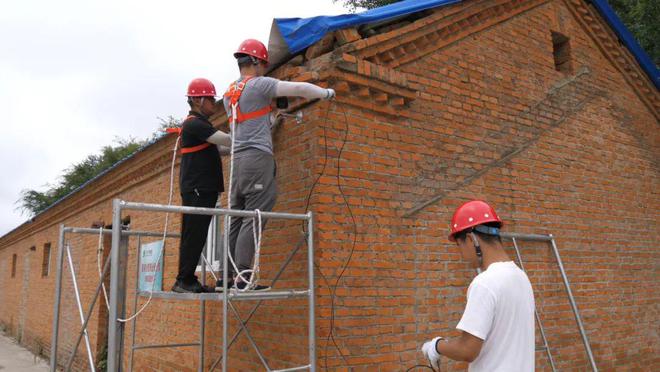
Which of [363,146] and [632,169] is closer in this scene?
[363,146]

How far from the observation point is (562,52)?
764 cm

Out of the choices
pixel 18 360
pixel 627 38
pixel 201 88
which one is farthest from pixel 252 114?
pixel 18 360

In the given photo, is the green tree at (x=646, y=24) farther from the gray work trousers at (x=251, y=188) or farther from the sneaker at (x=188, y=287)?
the sneaker at (x=188, y=287)

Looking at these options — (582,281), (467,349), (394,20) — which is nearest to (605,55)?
(582,281)

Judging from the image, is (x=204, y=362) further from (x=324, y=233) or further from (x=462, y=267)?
(x=462, y=267)

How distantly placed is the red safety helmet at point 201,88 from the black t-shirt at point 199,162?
0.64 ft

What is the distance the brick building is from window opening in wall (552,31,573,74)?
0.02 meters

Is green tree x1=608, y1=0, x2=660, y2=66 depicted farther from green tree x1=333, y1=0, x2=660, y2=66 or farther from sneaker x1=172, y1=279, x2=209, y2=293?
sneaker x1=172, y1=279, x2=209, y2=293

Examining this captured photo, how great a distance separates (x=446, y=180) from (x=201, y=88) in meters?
2.68

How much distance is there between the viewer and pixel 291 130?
191 inches

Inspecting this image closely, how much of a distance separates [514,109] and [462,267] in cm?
234

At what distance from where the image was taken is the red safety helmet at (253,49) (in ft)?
14.3

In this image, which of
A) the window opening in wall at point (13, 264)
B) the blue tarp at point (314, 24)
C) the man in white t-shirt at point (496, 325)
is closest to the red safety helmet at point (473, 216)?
the man in white t-shirt at point (496, 325)

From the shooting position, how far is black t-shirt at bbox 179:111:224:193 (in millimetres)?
4227
